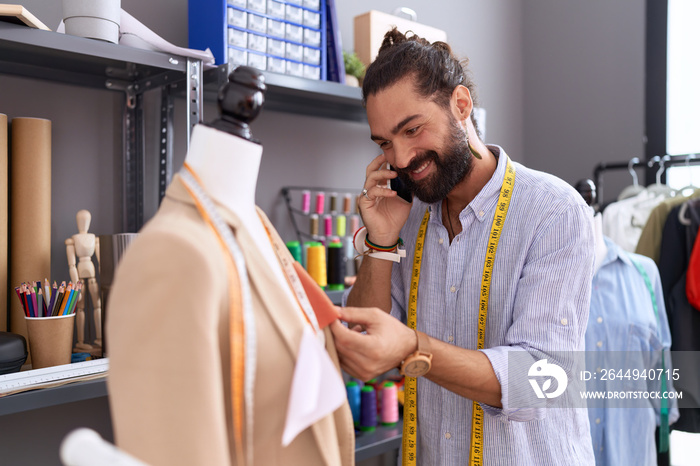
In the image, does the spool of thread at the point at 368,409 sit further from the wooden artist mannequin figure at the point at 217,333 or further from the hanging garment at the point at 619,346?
the wooden artist mannequin figure at the point at 217,333

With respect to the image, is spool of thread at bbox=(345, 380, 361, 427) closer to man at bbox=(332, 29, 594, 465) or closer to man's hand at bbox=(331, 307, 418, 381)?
man at bbox=(332, 29, 594, 465)

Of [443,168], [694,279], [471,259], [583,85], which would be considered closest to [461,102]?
[443,168]

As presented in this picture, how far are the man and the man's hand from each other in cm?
22

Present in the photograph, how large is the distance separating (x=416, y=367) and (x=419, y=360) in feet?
0.06

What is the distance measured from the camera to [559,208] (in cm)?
136

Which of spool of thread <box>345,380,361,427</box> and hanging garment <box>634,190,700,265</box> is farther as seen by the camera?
hanging garment <box>634,190,700,265</box>

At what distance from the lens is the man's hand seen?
0.92 meters

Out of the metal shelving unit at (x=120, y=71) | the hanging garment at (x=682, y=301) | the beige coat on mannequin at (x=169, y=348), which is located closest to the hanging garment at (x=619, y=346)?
the hanging garment at (x=682, y=301)

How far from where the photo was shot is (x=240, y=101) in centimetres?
78

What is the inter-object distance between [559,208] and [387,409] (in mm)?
1383

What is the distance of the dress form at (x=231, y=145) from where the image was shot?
0.78m

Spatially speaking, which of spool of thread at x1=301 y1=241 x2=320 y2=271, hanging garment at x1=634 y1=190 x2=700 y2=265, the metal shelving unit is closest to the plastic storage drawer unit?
the metal shelving unit

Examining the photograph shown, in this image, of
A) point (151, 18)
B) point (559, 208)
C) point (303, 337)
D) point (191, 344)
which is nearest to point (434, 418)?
point (559, 208)

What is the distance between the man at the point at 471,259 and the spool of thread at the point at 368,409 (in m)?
0.86
